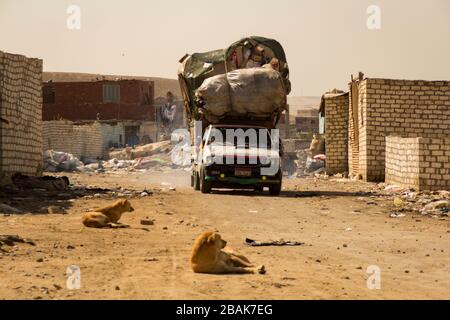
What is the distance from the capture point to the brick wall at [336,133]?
28812mm

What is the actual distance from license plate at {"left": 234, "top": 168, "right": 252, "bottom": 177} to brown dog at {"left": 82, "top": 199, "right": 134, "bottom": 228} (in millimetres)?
5993

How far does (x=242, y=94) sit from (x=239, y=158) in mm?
1911

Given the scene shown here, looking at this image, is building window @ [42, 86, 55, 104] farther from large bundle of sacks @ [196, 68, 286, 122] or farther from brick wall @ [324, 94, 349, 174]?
large bundle of sacks @ [196, 68, 286, 122]

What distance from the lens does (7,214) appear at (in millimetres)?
11984

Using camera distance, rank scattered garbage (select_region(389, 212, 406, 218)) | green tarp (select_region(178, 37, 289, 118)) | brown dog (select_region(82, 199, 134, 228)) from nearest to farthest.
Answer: brown dog (select_region(82, 199, 134, 228))
scattered garbage (select_region(389, 212, 406, 218))
green tarp (select_region(178, 37, 289, 118))

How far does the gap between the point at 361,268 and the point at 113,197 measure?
31.5 feet

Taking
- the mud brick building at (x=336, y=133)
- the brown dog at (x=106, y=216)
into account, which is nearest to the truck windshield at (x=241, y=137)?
the brown dog at (x=106, y=216)

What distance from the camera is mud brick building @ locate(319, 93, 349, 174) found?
2881 centimetres

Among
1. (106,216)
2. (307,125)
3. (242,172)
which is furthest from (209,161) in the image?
(307,125)

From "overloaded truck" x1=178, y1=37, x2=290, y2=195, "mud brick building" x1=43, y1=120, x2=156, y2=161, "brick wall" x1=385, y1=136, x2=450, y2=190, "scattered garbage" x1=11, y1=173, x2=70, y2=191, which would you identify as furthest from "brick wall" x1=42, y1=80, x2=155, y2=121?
"brick wall" x1=385, y1=136, x2=450, y2=190

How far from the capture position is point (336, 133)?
2902 centimetres

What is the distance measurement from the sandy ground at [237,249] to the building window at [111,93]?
35831 millimetres
